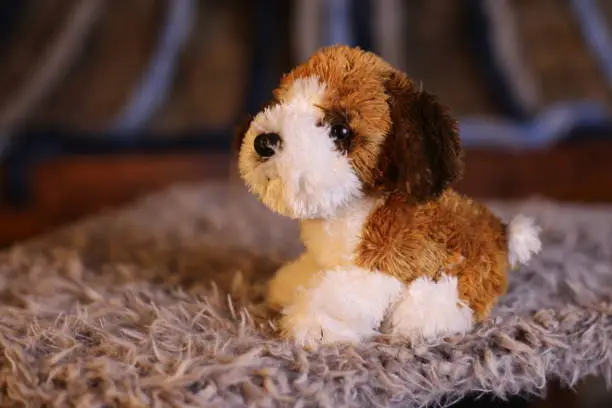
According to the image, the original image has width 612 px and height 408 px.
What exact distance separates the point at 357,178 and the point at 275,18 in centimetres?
140

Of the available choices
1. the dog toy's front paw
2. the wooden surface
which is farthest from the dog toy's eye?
the wooden surface

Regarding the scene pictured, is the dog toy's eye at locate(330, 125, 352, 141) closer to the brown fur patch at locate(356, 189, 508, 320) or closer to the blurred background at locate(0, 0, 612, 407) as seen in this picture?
the brown fur patch at locate(356, 189, 508, 320)

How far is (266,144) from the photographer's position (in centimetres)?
59

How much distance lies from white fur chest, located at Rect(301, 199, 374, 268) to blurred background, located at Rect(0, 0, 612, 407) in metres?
1.03

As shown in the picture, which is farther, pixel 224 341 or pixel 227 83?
pixel 227 83

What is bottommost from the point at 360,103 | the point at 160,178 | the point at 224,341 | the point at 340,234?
the point at 160,178

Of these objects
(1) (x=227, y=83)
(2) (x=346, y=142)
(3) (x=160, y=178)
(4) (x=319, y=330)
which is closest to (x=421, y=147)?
(2) (x=346, y=142)

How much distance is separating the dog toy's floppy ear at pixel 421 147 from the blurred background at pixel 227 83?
1062 millimetres

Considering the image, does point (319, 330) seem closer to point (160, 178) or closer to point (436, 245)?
point (436, 245)

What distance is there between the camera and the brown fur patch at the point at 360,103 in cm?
60

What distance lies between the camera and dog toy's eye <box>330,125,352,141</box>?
598 mm

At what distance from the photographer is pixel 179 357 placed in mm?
569

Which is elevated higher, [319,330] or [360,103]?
[360,103]

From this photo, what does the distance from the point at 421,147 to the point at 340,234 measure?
108mm
